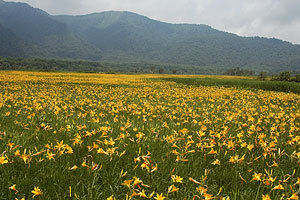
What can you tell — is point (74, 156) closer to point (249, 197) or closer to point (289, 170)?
point (249, 197)

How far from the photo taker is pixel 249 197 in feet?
6.28

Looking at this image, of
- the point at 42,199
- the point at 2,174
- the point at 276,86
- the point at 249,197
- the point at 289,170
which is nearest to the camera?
the point at 42,199

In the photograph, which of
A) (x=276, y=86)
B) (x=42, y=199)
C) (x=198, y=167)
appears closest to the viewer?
(x=42, y=199)

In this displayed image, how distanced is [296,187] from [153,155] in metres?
1.75

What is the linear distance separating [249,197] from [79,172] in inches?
71.0

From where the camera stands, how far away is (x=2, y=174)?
2070 mm

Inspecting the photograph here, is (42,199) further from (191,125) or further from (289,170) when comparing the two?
(191,125)

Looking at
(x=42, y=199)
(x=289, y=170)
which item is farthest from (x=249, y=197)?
(x=42, y=199)

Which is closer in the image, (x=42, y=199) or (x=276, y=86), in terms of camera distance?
(x=42, y=199)

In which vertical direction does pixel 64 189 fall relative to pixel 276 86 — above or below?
below

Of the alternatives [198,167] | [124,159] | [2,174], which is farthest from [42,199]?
[198,167]

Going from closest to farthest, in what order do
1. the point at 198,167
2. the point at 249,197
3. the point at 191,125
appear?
the point at 249,197 → the point at 198,167 → the point at 191,125

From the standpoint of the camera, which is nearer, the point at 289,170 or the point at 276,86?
the point at 289,170

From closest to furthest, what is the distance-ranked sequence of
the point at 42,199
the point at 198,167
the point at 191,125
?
the point at 42,199
the point at 198,167
the point at 191,125
